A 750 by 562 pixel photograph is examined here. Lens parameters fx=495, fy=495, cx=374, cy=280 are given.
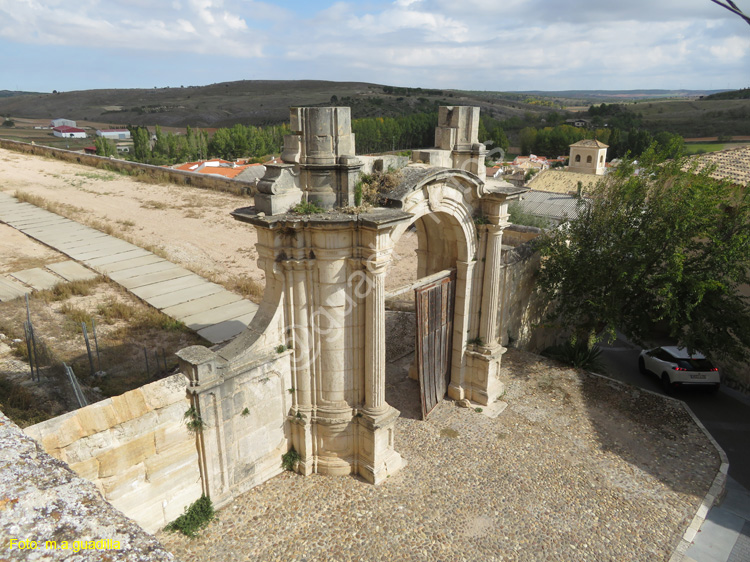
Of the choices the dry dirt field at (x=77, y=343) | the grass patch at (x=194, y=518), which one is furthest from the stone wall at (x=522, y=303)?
the grass patch at (x=194, y=518)

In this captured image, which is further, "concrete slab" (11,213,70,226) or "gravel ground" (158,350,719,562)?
Answer: "concrete slab" (11,213,70,226)

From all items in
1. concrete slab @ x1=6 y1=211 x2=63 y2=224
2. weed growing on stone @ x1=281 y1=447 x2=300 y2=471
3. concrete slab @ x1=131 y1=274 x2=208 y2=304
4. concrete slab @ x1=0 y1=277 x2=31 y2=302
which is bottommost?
weed growing on stone @ x1=281 y1=447 x2=300 y2=471

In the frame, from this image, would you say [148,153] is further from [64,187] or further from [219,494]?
[219,494]

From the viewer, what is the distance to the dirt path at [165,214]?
63.8 ft

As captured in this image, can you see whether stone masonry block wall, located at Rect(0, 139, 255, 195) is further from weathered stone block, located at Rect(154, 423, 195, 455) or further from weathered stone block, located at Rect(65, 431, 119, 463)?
weathered stone block, located at Rect(65, 431, 119, 463)

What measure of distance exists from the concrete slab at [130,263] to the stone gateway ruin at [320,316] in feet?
37.4

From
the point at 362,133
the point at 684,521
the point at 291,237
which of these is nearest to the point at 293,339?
the point at 291,237

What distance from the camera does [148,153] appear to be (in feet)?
223

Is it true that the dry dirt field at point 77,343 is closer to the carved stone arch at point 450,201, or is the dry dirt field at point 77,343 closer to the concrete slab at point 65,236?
the concrete slab at point 65,236

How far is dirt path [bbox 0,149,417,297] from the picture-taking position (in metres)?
19.5

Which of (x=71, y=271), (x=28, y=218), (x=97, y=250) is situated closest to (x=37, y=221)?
(x=28, y=218)

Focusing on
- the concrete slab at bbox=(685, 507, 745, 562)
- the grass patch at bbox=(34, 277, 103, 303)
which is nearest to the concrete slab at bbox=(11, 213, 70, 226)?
the grass patch at bbox=(34, 277, 103, 303)

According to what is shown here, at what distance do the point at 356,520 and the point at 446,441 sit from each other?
302 centimetres

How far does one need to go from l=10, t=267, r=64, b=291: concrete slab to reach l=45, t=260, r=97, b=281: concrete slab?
0.26m
